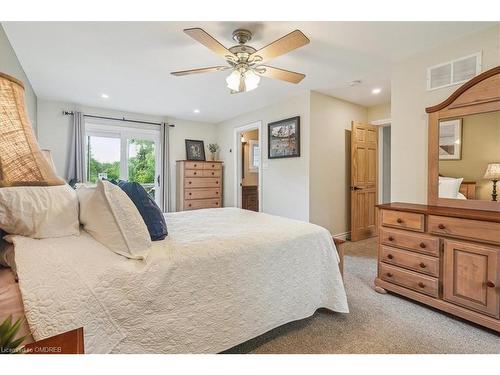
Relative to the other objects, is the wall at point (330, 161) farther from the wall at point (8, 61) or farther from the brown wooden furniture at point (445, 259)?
the wall at point (8, 61)

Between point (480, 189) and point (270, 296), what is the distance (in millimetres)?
1968

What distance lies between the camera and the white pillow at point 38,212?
3.83ft

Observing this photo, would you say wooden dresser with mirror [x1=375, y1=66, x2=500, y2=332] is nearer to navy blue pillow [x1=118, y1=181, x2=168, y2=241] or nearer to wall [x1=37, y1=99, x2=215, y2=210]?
navy blue pillow [x1=118, y1=181, x2=168, y2=241]

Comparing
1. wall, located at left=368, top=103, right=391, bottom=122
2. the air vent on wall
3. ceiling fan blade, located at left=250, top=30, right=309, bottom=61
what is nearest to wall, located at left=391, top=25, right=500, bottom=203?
the air vent on wall

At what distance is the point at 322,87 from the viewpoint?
3.57 metres

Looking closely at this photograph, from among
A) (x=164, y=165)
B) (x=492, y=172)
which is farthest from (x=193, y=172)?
(x=492, y=172)

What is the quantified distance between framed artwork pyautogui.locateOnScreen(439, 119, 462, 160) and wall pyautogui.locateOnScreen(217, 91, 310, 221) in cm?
173

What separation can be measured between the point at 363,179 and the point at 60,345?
4.34 metres

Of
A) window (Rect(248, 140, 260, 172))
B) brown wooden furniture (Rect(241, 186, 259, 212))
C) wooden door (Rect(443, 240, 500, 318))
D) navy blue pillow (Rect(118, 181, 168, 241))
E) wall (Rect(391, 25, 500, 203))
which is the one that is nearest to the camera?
navy blue pillow (Rect(118, 181, 168, 241))

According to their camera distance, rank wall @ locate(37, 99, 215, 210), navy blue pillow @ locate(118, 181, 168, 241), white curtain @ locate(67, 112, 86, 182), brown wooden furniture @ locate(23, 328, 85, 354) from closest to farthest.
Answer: brown wooden furniture @ locate(23, 328, 85, 354)
navy blue pillow @ locate(118, 181, 168, 241)
wall @ locate(37, 99, 215, 210)
white curtain @ locate(67, 112, 86, 182)

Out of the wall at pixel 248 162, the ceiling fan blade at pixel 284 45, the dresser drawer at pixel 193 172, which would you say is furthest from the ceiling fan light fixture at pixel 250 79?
the wall at pixel 248 162

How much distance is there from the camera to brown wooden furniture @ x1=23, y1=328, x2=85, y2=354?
2.48 feet

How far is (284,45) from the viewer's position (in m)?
1.87

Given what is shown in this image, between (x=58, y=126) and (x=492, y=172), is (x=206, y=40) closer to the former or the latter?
(x=492, y=172)
